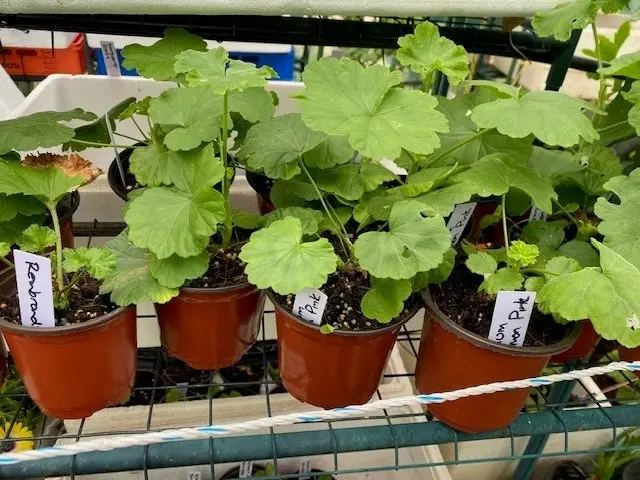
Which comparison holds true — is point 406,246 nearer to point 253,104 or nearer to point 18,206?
point 253,104

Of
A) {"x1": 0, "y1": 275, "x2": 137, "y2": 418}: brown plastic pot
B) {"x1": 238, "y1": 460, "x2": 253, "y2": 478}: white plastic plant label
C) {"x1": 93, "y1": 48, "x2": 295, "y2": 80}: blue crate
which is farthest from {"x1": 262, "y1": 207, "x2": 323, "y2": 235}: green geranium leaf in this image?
{"x1": 93, "y1": 48, "x2": 295, "y2": 80}: blue crate

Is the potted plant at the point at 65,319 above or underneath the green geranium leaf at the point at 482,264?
underneath

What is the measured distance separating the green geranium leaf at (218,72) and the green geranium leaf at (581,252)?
0.45 metres

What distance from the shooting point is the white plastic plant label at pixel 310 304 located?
25.3 inches

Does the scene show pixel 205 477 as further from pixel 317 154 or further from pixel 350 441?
pixel 317 154

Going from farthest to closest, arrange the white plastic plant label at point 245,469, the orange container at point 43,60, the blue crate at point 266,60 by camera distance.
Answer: the blue crate at point 266,60, the orange container at point 43,60, the white plastic plant label at point 245,469

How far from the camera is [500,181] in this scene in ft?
2.27

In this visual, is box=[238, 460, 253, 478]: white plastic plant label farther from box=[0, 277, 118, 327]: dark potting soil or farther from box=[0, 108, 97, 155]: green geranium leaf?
box=[0, 108, 97, 155]: green geranium leaf

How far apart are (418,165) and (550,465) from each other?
906 millimetres

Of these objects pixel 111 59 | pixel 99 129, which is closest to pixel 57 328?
pixel 99 129

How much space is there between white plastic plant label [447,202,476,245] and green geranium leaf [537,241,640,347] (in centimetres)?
19

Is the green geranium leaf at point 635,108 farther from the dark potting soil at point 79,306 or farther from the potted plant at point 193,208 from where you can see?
the dark potting soil at point 79,306

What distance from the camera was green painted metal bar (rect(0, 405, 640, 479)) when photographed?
662mm

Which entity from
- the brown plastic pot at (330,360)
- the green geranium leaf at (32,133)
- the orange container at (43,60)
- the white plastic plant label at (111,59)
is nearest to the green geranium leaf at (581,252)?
the brown plastic pot at (330,360)
